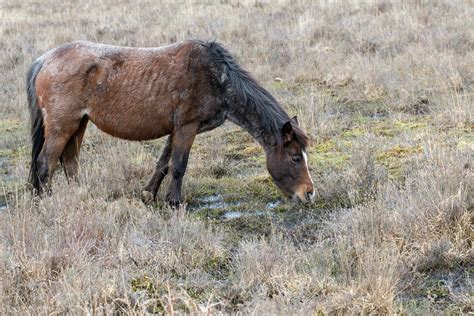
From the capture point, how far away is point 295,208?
636 centimetres

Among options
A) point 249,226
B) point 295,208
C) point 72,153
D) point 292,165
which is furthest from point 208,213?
point 72,153

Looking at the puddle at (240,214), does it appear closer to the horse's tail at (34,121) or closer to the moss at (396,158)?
the moss at (396,158)

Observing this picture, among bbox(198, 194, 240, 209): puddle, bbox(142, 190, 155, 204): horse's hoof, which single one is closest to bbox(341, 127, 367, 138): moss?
bbox(198, 194, 240, 209): puddle

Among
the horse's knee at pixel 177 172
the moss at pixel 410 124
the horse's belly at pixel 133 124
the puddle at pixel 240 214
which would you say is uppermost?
the horse's belly at pixel 133 124

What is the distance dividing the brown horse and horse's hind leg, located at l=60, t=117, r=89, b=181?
0.15m

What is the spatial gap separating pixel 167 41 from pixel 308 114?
7646mm

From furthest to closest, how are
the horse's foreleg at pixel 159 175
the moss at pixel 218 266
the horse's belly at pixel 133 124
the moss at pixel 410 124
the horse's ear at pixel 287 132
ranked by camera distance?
the moss at pixel 410 124
the horse's foreleg at pixel 159 175
the horse's belly at pixel 133 124
the horse's ear at pixel 287 132
the moss at pixel 218 266

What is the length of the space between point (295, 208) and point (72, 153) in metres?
2.72

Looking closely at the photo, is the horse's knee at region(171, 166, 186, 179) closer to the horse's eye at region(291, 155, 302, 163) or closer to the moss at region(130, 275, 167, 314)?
the horse's eye at region(291, 155, 302, 163)

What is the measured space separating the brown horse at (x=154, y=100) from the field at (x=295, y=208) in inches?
22.7

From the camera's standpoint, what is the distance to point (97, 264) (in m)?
4.11

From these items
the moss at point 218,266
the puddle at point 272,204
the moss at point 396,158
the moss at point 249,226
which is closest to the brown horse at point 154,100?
the puddle at point 272,204

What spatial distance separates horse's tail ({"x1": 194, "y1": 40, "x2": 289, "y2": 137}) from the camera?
6.50 m

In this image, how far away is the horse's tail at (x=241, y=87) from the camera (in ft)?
21.3
